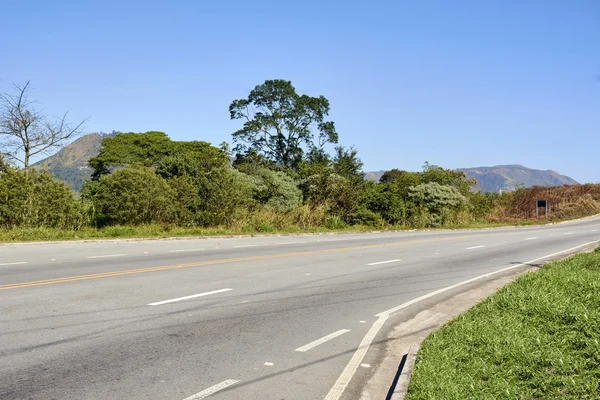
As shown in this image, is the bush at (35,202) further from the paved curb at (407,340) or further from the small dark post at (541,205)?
the small dark post at (541,205)

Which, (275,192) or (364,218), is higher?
(275,192)

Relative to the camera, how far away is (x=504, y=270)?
16125 mm

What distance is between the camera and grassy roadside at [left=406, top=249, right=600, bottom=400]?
5340 mm

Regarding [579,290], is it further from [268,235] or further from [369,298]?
[268,235]

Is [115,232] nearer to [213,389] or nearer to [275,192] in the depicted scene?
[275,192]

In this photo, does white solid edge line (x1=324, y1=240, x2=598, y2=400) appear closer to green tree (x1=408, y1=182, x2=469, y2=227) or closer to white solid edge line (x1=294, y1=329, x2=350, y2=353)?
white solid edge line (x1=294, y1=329, x2=350, y2=353)

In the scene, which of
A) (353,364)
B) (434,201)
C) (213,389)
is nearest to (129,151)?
(434,201)

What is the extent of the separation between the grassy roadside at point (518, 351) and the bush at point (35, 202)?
19964mm

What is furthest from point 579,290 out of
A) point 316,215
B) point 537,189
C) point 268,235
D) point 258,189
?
point 537,189

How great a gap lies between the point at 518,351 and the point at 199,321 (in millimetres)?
4264

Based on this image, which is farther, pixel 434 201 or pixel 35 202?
pixel 434 201

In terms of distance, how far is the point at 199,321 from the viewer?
8188mm

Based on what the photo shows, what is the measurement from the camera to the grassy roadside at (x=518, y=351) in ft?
17.5

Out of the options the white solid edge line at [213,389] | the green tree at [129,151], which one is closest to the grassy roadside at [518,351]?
the white solid edge line at [213,389]
